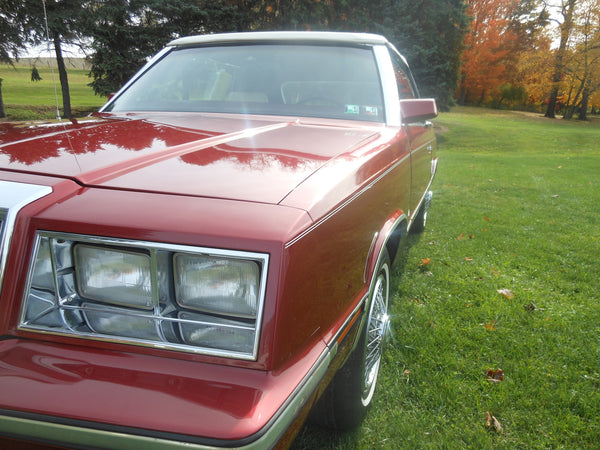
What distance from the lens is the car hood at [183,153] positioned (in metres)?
1.20

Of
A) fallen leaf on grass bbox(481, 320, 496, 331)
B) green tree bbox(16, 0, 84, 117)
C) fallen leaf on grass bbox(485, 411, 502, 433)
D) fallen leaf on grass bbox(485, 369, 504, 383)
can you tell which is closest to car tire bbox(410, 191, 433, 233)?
fallen leaf on grass bbox(481, 320, 496, 331)

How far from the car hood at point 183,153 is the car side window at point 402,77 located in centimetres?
128

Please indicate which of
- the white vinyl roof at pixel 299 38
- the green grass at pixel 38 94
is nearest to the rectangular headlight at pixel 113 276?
the white vinyl roof at pixel 299 38

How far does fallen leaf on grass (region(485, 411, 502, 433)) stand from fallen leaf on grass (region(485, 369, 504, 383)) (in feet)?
1.02

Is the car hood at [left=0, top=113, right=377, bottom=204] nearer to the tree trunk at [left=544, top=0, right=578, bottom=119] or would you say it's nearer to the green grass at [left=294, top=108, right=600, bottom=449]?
the green grass at [left=294, top=108, right=600, bottom=449]

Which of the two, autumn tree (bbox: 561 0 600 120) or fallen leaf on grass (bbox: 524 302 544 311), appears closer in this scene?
fallen leaf on grass (bbox: 524 302 544 311)

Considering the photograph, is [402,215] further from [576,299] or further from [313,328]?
[576,299]

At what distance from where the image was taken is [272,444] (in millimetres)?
Answer: 945

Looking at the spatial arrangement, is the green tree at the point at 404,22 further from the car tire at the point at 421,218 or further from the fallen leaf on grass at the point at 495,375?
the fallen leaf on grass at the point at 495,375

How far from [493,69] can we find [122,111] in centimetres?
4168

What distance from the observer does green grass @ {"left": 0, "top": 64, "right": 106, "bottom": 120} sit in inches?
750

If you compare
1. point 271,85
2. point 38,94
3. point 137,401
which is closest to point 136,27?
point 271,85

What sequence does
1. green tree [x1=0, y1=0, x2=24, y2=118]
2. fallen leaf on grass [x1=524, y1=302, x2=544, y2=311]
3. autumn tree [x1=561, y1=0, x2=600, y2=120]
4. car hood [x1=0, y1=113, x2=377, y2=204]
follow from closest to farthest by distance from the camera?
car hood [x1=0, y1=113, x2=377, y2=204] → fallen leaf on grass [x1=524, y1=302, x2=544, y2=311] → green tree [x1=0, y1=0, x2=24, y2=118] → autumn tree [x1=561, y1=0, x2=600, y2=120]

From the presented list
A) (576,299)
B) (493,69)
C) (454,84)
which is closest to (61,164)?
(576,299)
